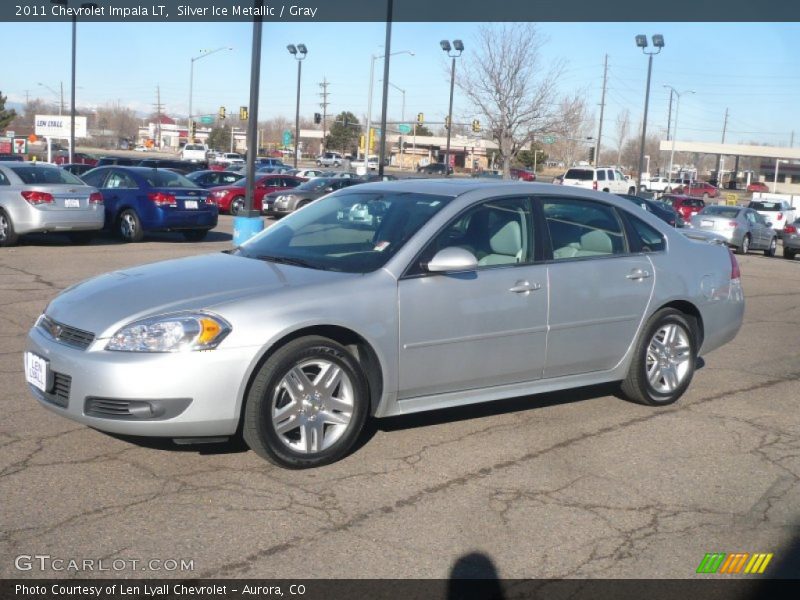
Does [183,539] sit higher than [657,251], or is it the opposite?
[657,251]

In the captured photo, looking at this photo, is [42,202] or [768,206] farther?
[768,206]

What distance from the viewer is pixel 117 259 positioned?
48.5 ft

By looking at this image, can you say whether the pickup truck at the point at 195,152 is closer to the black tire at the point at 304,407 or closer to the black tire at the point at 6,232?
the black tire at the point at 6,232

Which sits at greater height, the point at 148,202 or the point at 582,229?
the point at 582,229

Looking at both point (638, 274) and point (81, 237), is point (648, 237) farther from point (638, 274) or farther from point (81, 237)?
point (81, 237)

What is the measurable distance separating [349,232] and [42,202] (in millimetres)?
11250

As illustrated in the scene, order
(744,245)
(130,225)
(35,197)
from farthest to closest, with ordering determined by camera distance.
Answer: (744,245) < (130,225) < (35,197)

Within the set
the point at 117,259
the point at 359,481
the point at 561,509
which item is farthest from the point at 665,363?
the point at 117,259

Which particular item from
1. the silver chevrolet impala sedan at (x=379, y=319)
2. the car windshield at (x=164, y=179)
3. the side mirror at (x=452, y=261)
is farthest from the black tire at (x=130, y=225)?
the side mirror at (x=452, y=261)

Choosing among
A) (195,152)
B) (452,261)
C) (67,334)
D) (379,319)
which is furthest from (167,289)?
(195,152)

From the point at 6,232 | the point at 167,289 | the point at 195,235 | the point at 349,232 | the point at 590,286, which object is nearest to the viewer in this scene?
the point at 167,289

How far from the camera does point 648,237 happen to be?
6.83 meters

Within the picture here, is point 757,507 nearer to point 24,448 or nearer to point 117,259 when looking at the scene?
point 24,448

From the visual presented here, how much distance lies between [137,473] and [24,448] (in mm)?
844
